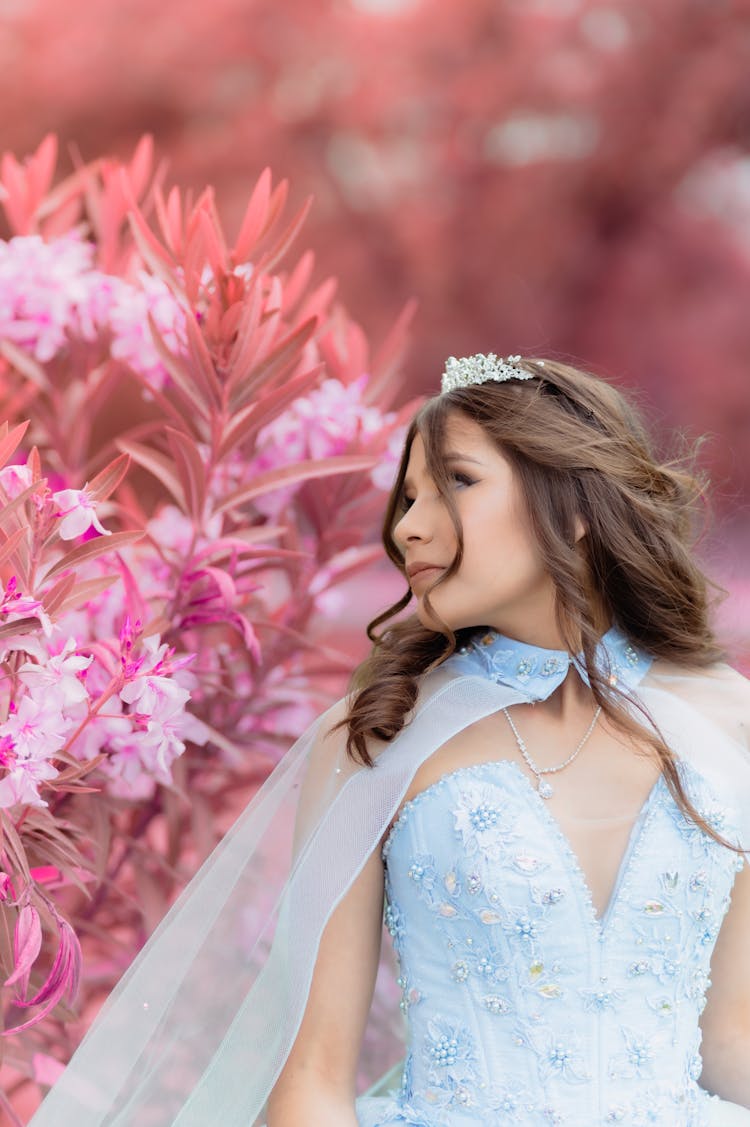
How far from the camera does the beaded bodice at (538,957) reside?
1190mm

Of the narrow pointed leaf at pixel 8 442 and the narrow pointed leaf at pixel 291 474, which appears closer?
the narrow pointed leaf at pixel 8 442

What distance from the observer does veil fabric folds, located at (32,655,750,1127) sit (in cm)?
118

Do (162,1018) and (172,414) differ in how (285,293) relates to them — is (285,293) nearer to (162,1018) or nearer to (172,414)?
(172,414)

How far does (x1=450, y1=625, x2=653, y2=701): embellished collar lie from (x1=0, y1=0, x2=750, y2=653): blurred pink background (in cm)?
280

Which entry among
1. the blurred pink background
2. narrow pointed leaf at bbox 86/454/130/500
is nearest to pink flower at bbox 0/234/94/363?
narrow pointed leaf at bbox 86/454/130/500

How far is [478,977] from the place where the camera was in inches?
47.5

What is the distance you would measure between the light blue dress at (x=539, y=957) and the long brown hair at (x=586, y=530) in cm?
8

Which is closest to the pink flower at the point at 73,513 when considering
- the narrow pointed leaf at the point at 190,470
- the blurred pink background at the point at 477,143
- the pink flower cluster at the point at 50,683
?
the pink flower cluster at the point at 50,683

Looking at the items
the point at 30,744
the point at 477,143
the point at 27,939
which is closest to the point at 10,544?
the point at 30,744

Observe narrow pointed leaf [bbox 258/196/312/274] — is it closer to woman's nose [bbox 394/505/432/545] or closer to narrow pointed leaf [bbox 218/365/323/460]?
narrow pointed leaf [bbox 218/365/323/460]

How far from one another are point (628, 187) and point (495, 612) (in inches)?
132

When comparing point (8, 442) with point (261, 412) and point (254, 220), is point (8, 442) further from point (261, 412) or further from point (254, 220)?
point (254, 220)

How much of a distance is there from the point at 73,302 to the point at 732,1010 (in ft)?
3.93

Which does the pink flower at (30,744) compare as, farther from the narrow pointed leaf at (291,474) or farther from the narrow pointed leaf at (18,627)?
the narrow pointed leaf at (291,474)
